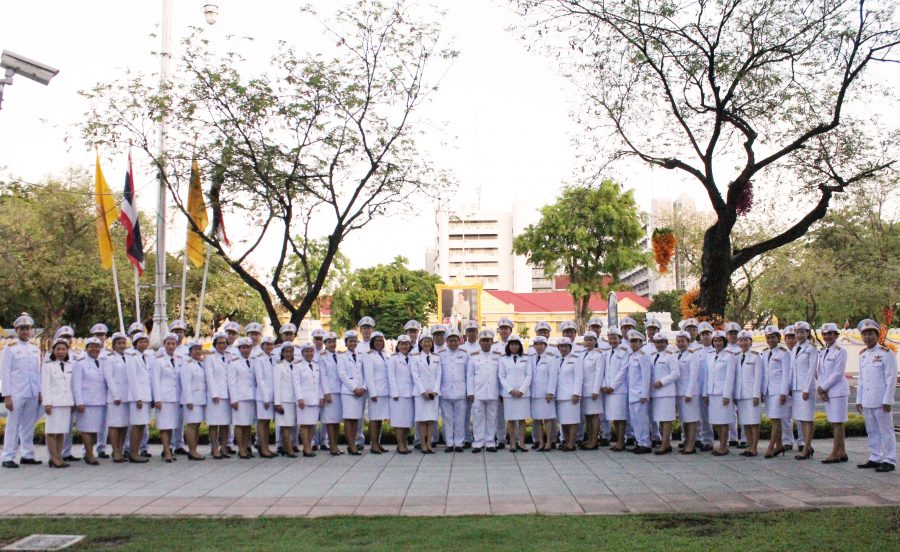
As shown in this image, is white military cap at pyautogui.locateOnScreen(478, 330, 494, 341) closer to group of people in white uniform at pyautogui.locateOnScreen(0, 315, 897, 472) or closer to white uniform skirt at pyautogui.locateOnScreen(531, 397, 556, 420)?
group of people in white uniform at pyautogui.locateOnScreen(0, 315, 897, 472)

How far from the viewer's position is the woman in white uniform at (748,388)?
42.3 ft

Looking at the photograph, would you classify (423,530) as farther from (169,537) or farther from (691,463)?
(691,463)

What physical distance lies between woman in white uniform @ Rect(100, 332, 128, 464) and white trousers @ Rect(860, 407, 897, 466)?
10.6 metres

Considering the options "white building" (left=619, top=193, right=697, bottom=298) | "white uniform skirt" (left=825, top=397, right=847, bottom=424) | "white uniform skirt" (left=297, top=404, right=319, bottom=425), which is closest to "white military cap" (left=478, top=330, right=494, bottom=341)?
"white uniform skirt" (left=297, top=404, right=319, bottom=425)

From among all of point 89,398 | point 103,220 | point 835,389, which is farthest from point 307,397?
point 103,220

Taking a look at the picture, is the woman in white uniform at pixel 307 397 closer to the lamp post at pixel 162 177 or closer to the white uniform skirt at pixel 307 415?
the white uniform skirt at pixel 307 415

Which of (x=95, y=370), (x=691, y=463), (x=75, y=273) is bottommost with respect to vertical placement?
(x=691, y=463)

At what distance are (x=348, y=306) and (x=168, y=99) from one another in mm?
54209

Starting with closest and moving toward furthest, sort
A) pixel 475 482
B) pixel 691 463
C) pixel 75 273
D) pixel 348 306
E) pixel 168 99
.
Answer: pixel 475 482, pixel 691 463, pixel 168 99, pixel 75 273, pixel 348 306

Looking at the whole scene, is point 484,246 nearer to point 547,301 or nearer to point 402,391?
point 547,301

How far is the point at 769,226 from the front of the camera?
134ft

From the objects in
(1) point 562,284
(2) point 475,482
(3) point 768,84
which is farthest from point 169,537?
(1) point 562,284

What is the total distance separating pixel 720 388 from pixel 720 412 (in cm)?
36

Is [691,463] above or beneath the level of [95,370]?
beneath
